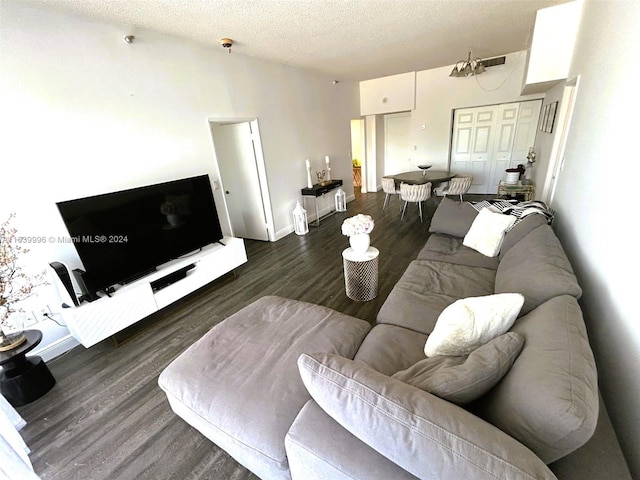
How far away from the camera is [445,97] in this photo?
6031 mm

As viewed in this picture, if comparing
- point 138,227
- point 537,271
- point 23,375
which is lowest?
point 23,375

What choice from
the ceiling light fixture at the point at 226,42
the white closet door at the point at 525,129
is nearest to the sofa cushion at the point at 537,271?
the ceiling light fixture at the point at 226,42

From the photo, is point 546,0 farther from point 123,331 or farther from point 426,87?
point 123,331

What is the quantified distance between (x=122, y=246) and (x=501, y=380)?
114 inches

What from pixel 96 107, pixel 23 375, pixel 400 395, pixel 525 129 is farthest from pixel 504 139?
pixel 23 375

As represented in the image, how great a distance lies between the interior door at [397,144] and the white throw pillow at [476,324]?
6427 mm

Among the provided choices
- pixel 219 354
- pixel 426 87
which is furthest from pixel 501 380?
pixel 426 87

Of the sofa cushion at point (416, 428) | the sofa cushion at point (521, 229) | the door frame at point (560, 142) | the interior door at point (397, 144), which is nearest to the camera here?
the sofa cushion at point (416, 428)

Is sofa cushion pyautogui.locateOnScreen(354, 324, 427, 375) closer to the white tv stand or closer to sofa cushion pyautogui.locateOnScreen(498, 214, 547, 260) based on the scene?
sofa cushion pyautogui.locateOnScreen(498, 214, 547, 260)

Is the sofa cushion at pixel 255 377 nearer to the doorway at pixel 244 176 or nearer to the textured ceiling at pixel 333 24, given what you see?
the textured ceiling at pixel 333 24

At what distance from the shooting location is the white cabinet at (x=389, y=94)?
6.24m

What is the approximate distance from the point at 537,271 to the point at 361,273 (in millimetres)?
1353

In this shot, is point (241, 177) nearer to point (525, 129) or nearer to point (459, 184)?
point (459, 184)

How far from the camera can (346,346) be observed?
156 centimetres
